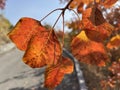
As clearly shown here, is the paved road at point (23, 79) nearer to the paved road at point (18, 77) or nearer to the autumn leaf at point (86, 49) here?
the paved road at point (18, 77)

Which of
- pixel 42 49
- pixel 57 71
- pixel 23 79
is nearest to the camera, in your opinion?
pixel 42 49

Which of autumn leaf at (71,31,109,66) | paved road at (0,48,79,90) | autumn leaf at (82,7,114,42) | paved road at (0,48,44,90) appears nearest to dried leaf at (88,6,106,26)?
autumn leaf at (82,7,114,42)

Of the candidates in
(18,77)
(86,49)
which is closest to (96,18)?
(86,49)

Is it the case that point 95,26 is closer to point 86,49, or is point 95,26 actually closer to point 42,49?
point 86,49

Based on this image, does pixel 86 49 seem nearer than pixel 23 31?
No

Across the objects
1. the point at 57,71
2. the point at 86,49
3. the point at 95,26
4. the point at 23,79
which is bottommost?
the point at 23,79

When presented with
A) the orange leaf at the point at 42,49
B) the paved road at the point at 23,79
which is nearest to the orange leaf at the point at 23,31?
the orange leaf at the point at 42,49

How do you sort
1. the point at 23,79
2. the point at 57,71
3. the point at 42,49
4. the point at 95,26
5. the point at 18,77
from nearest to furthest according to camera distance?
1. the point at 42,49
2. the point at 95,26
3. the point at 57,71
4. the point at 23,79
5. the point at 18,77
